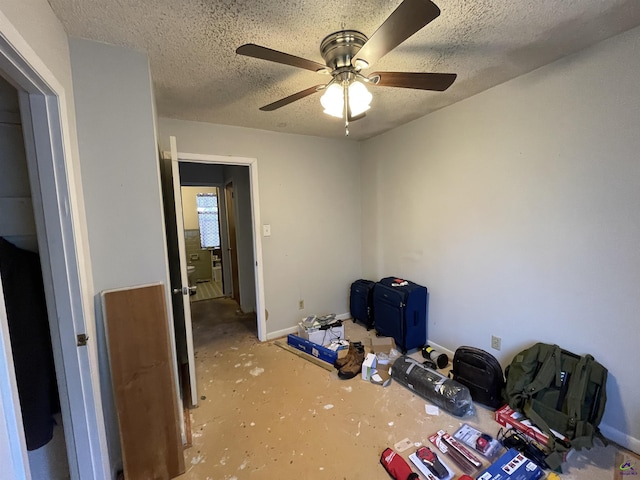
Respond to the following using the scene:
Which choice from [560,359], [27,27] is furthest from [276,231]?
[560,359]

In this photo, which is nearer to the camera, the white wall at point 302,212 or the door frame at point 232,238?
the white wall at point 302,212

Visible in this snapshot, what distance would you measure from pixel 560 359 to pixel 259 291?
2565 millimetres

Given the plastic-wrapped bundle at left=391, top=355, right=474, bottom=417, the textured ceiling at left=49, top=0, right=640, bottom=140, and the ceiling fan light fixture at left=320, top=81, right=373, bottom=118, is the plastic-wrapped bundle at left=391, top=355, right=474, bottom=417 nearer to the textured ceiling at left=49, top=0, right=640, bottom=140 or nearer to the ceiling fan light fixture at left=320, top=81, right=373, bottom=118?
the ceiling fan light fixture at left=320, top=81, right=373, bottom=118

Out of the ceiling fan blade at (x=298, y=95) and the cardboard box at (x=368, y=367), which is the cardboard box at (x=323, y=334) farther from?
the ceiling fan blade at (x=298, y=95)

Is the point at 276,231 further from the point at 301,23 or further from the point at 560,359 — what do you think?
the point at 560,359

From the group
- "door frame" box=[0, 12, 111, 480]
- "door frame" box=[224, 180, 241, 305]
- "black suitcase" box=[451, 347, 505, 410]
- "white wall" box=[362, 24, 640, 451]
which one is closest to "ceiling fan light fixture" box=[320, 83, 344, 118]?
"door frame" box=[0, 12, 111, 480]

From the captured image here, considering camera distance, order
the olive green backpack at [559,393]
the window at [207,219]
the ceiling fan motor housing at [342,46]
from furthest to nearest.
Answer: the window at [207,219] → the olive green backpack at [559,393] → the ceiling fan motor housing at [342,46]

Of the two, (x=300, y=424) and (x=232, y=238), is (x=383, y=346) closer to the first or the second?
(x=300, y=424)

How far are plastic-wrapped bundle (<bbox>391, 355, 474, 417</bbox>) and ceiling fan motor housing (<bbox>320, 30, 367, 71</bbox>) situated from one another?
2.18 meters

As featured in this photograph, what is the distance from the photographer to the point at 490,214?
2293 mm

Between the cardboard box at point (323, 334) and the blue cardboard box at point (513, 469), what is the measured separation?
1702mm

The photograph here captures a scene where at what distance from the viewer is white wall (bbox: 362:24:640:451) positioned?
163 centimetres

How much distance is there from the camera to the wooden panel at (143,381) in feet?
4.97

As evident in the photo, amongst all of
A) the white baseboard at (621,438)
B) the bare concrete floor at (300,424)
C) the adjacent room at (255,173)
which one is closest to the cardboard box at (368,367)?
the bare concrete floor at (300,424)
